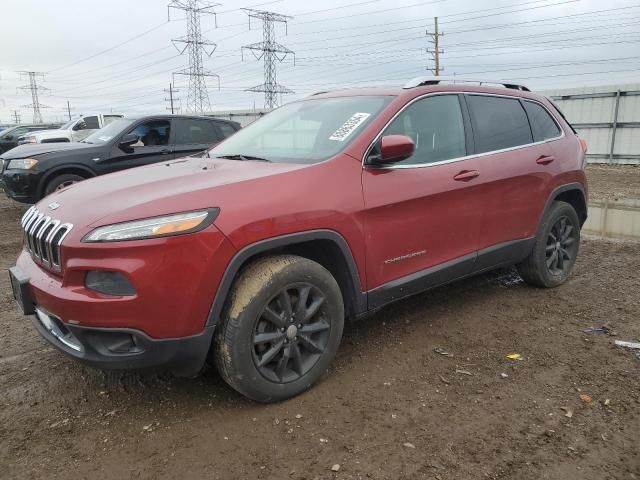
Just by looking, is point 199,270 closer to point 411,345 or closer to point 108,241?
point 108,241

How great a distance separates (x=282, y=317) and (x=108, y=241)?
973mm

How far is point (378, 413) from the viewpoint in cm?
282

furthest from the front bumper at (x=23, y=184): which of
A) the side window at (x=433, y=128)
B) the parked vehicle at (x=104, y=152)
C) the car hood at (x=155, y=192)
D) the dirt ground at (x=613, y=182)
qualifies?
the dirt ground at (x=613, y=182)

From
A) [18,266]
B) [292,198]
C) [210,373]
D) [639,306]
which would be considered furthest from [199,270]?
[639,306]

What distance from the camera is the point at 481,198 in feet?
12.7

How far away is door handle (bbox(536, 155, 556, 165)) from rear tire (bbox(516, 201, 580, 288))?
0.43 m

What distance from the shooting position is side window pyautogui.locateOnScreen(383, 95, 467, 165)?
3.51 metres

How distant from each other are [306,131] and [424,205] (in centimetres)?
97

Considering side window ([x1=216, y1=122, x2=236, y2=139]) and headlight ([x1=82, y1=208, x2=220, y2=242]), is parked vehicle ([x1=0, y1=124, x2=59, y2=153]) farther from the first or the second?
headlight ([x1=82, y1=208, x2=220, y2=242])

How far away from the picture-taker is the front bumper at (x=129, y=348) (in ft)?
8.11

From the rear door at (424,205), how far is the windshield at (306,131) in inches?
9.4

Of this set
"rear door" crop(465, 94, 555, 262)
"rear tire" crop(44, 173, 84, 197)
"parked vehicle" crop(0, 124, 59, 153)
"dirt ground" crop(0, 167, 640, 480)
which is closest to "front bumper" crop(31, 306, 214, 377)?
"dirt ground" crop(0, 167, 640, 480)

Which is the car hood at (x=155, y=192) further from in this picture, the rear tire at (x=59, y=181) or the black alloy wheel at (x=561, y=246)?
the rear tire at (x=59, y=181)

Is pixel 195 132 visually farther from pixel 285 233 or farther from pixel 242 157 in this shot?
pixel 285 233
